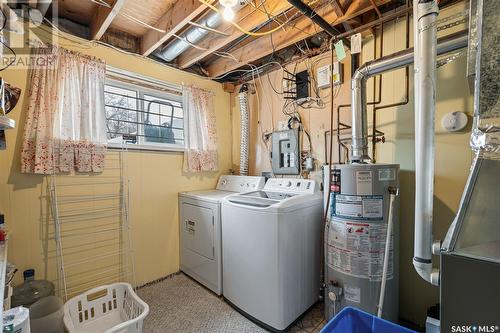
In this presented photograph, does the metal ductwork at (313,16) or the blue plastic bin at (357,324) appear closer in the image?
the blue plastic bin at (357,324)

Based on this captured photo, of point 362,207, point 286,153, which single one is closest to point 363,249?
point 362,207

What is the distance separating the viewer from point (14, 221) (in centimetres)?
162

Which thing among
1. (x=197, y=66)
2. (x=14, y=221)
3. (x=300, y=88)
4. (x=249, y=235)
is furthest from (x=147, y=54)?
(x=249, y=235)

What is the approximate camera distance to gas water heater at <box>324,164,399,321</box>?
4.73ft

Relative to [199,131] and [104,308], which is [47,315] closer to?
[104,308]

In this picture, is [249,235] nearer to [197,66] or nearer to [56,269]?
[56,269]

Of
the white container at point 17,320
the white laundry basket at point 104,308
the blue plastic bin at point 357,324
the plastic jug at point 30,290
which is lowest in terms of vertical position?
the white laundry basket at point 104,308

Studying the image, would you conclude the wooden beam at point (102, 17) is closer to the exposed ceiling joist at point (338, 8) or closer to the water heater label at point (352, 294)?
the exposed ceiling joist at point (338, 8)

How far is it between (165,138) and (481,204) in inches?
100

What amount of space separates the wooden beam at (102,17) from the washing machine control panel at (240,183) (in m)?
1.84

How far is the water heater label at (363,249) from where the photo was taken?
1.44 m

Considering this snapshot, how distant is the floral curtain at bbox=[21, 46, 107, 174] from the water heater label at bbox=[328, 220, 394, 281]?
6.87 ft

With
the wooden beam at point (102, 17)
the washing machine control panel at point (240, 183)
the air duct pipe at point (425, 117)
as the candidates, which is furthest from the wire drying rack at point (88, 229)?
the air duct pipe at point (425, 117)

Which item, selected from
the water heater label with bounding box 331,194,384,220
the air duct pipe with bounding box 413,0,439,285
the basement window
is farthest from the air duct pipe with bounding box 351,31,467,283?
the basement window
